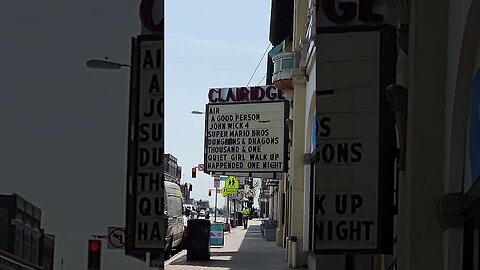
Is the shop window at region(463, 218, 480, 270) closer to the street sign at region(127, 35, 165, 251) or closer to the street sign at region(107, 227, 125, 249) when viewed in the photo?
the street sign at region(127, 35, 165, 251)

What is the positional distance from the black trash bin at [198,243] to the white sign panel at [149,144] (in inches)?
586

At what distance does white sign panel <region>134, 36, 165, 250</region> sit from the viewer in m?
3.35

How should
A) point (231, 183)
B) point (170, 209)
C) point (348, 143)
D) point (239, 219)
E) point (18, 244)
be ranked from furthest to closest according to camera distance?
1. point (239, 219)
2. point (231, 183)
3. point (170, 209)
4. point (348, 143)
5. point (18, 244)

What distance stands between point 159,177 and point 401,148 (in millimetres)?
1501

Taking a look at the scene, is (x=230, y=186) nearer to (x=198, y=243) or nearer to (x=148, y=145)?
(x=198, y=243)

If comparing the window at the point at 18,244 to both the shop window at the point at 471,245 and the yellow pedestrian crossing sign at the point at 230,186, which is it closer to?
the shop window at the point at 471,245

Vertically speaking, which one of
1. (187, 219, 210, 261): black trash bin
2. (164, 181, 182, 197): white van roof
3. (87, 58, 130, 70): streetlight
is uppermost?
(87, 58, 130, 70): streetlight

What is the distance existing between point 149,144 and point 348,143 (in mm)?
951

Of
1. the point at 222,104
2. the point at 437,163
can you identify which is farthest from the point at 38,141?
the point at 222,104

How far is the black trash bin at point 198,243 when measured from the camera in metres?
18.2

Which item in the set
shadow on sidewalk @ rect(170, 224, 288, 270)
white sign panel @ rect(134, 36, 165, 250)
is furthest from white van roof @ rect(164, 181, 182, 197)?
shadow on sidewalk @ rect(170, 224, 288, 270)

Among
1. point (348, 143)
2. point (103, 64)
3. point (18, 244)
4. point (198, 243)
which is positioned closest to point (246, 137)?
point (198, 243)

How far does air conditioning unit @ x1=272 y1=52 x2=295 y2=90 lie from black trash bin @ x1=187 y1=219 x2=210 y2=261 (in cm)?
392

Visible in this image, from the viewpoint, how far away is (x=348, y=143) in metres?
3.61
